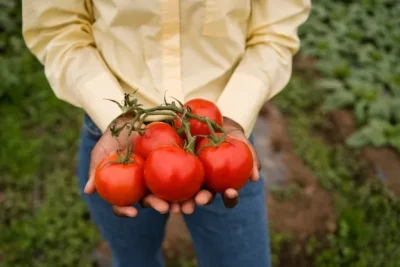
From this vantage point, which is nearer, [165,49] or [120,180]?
[120,180]

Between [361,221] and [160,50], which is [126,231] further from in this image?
[361,221]

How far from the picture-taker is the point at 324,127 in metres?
3.11

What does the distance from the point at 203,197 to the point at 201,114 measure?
0.61ft

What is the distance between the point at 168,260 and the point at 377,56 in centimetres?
208

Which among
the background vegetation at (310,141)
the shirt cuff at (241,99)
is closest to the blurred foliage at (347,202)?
the background vegetation at (310,141)

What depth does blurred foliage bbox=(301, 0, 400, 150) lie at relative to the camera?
307 cm

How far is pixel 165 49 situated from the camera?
4.25ft

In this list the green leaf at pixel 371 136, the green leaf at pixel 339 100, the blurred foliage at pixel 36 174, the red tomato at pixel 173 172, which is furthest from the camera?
the green leaf at pixel 339 100

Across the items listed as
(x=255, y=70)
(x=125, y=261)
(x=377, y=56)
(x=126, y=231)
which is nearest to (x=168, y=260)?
(x=125, y=261)

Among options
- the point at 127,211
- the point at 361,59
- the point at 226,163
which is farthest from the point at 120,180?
the point at 361,59

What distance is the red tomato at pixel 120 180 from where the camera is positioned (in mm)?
1099

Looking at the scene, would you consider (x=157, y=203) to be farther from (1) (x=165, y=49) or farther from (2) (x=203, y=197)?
(1) (x=165, y=49)

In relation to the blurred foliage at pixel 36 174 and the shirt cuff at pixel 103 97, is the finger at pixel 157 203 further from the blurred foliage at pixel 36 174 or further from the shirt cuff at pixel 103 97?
the blurred foliage at pixel 36 174

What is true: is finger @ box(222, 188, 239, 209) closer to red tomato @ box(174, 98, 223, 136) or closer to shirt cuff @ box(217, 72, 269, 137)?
red tomato @ box(174, 98, 223, 136)
